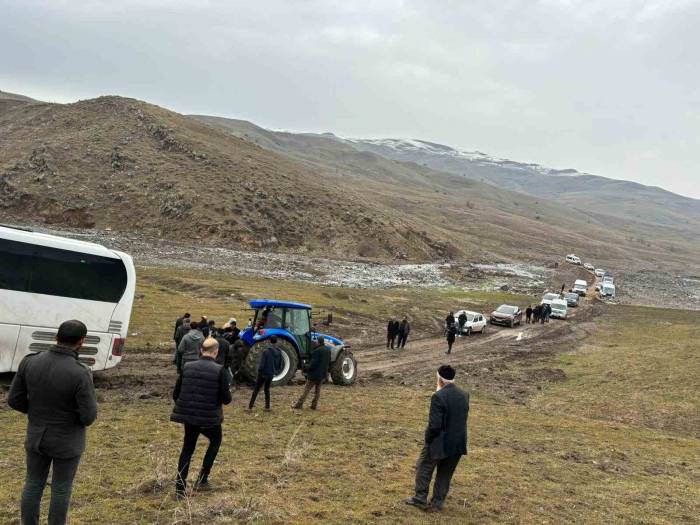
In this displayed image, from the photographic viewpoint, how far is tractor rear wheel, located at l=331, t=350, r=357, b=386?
16.9m

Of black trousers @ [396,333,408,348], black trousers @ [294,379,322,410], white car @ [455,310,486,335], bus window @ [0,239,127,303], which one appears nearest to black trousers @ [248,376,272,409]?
black trousers @ [294,379,322,410]

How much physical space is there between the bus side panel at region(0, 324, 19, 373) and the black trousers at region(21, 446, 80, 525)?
27.2 ft

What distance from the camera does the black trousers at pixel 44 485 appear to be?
208 inches

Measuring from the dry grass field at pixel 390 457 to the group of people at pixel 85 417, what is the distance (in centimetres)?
64

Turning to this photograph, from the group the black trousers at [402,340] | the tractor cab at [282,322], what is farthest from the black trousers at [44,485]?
the black trousers at [402,340]

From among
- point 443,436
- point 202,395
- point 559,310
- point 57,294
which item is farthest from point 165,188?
point 443,436

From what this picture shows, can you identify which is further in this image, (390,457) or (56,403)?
(390,457)

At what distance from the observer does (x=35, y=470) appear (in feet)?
17.3

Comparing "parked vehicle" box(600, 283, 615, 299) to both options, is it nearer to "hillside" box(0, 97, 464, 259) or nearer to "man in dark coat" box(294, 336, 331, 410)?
"hillside" box(0, 97, 464, 259)

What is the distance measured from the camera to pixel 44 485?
17.5 ft

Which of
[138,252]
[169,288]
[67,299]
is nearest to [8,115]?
[138,252]

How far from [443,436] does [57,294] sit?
10.3 m

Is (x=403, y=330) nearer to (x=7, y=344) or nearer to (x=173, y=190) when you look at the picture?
(x=7, y=344)

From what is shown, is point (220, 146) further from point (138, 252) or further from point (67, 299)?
point (67, 299)
